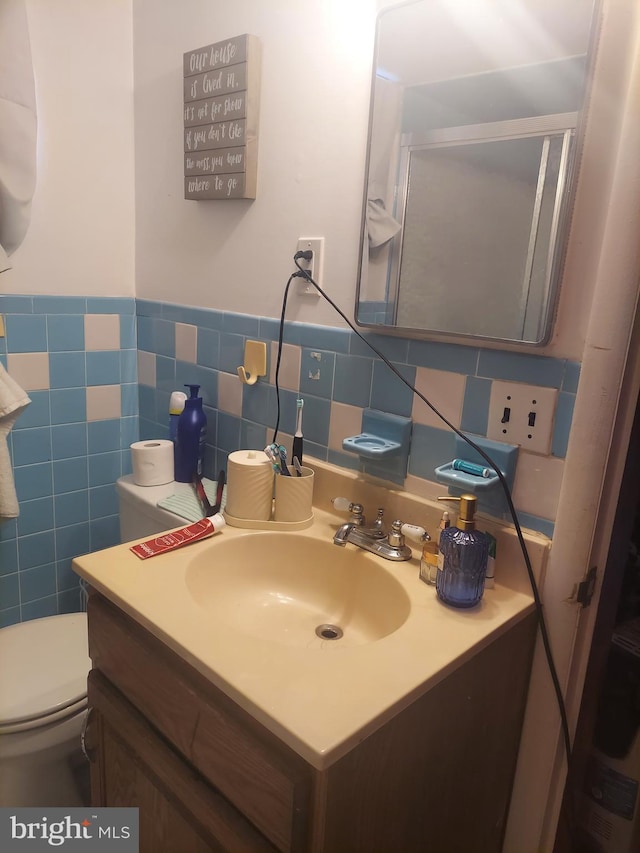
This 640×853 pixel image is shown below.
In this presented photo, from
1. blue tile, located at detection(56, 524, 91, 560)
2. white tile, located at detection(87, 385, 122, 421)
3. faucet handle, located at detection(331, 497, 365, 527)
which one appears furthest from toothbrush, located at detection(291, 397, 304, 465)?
blue tile, located at detection(56, 524, 91, 560)

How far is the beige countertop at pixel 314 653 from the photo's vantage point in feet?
2.14

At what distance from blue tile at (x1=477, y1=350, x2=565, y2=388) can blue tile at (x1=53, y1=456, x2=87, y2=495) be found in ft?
3.97

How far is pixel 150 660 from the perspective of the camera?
859mm

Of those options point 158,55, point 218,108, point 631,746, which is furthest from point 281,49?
point 631,746

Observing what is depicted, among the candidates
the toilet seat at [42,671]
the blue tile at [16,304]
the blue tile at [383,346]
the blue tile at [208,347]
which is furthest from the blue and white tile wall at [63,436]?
the blue tile at [383,346]

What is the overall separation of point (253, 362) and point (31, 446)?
704mm

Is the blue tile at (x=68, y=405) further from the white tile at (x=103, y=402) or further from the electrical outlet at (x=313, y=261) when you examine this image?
the electrical outlet at (x=313, y=261)

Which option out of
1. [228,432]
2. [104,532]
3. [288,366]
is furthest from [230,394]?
[104,532]

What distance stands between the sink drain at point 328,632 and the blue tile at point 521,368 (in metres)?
0.50

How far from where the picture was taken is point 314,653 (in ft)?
2.51

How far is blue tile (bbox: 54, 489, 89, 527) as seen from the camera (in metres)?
1.66

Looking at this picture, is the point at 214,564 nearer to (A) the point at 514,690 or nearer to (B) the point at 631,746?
(A) the point at 514,690

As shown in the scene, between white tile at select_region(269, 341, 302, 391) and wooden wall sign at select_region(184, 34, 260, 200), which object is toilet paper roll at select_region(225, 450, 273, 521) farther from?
wooden wall sign at select_region(184, 34, 260, 200)

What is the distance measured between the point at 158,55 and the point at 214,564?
4.24 feet
